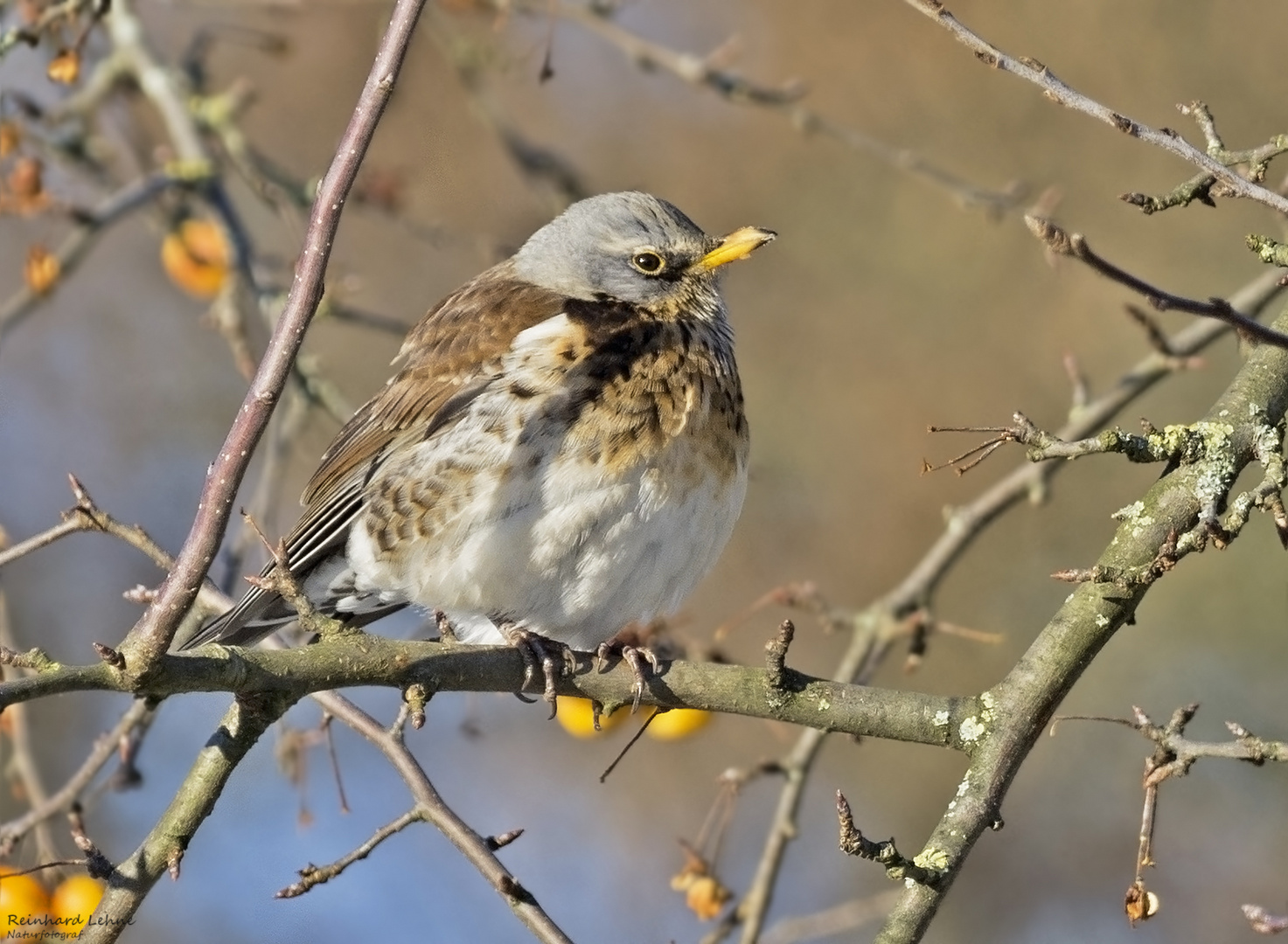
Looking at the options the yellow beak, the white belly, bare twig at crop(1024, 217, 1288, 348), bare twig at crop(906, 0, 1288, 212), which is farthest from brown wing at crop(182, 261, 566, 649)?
bare twig at crop(1024, 217, 1288, 348)

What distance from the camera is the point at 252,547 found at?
494cm

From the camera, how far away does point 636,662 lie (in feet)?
11.0

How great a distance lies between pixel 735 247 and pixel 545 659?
5.07ft

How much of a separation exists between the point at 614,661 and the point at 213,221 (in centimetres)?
239

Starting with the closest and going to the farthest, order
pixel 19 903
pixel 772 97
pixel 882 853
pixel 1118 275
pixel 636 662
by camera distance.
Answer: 1. pixel 1118 275
2. pixel 882 853
3. pixel 636 662
4. pixel 19 903
5. pixel 772 97

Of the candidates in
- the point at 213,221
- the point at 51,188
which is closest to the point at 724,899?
the point at 213,221

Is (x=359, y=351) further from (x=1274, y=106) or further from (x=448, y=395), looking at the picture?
(x=1274, y=106)

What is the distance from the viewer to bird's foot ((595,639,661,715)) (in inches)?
130

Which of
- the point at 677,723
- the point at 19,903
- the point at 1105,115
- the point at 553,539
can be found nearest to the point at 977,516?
the point at 677,723

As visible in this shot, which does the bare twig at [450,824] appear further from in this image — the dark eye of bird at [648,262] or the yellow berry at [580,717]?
the dark eye of bird at [648,262]

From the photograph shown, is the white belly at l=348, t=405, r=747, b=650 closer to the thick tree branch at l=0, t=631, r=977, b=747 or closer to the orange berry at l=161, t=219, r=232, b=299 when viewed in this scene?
the thick tree branch at l=0, t=631, r=977, b=747

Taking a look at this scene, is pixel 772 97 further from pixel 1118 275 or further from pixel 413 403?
pixel 1118 275

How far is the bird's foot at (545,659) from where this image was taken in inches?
131

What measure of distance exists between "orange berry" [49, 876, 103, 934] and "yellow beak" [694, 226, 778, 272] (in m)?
2.32
